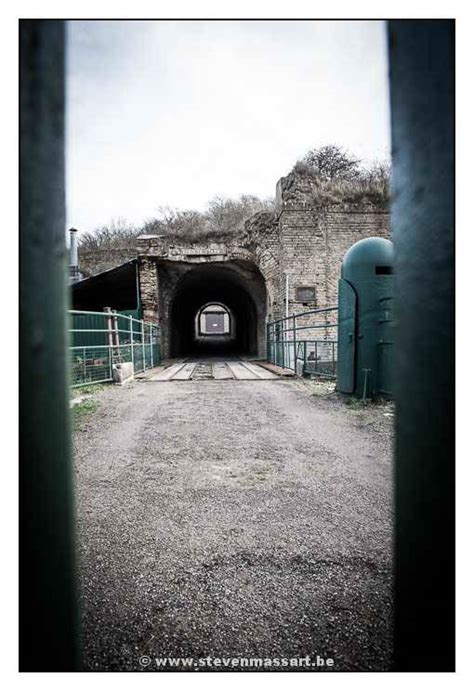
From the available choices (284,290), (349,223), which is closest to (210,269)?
(284,290)

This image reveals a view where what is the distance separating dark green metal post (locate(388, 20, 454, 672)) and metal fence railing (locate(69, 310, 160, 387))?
193 inches

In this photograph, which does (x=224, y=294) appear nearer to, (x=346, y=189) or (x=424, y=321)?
(x=346, y=189)

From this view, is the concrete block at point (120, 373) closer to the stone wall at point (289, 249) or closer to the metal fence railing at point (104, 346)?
the metal fence railing at point (104, 346)

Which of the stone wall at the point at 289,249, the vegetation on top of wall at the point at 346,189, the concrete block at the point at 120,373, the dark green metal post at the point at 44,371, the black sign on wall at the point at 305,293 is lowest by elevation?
the concrete block at the point at 120,373

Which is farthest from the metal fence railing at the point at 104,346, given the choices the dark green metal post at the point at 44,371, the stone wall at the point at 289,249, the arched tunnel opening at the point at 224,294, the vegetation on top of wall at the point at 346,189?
the vegetation on top of wall at the point at 346,189

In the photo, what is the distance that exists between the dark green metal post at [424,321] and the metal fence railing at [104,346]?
4892 millimetres

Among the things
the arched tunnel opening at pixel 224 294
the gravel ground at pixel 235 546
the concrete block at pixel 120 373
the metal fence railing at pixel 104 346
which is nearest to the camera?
the gravel ground at pixel 235 546

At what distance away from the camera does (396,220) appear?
0.59 metres

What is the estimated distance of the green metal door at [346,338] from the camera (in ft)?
14.7

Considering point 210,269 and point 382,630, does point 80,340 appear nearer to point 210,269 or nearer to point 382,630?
point 210,269

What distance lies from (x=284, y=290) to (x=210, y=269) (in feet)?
12.9

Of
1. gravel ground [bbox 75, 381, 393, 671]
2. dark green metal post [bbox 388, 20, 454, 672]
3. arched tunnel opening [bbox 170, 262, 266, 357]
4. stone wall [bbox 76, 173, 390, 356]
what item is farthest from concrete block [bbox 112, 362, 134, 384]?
arched tunnel opening [bbox 170, 262, 266, 357]

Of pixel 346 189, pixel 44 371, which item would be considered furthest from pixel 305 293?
pixel 44 371

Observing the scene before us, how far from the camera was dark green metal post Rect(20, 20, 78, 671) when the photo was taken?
540 mm
